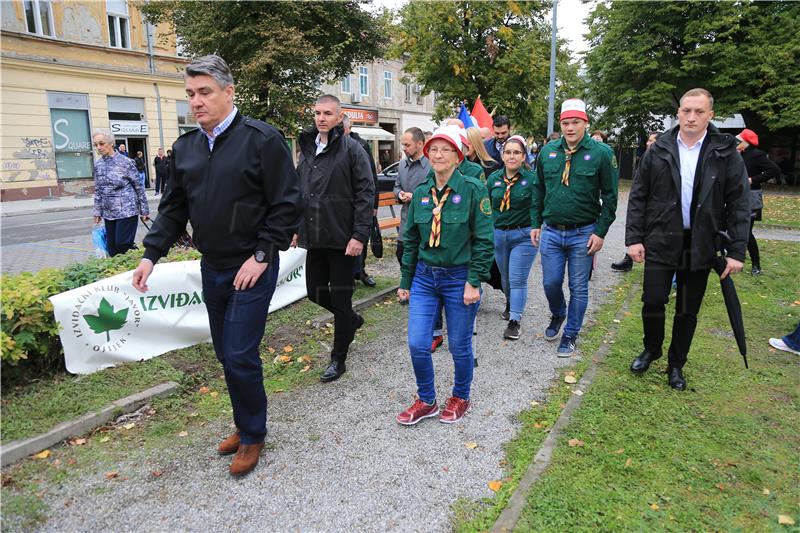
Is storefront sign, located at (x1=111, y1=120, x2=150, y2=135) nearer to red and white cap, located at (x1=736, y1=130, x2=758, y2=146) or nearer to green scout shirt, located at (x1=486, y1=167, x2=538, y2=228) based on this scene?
green scout shirt, located at (x1=486, y1=167, x2=538, y2=228)

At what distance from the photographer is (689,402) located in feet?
13.7

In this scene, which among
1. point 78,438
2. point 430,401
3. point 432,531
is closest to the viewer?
point 432,531

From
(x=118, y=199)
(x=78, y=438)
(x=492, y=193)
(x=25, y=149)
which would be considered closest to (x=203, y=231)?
(x=78, y=438)

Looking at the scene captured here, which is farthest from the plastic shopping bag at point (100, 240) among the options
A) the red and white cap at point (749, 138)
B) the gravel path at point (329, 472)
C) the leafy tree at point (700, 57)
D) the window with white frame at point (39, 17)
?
the leafy tree at point (700, 57)

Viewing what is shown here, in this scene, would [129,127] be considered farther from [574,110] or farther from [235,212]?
[235,212]

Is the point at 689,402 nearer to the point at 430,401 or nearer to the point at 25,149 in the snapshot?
the point at 430,401

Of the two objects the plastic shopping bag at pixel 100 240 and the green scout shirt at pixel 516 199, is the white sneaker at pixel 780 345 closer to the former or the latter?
the green scout shirt at pixel 516 199

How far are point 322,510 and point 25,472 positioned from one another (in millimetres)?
1860

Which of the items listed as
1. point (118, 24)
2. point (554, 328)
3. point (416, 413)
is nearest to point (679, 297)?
point (554, 328)

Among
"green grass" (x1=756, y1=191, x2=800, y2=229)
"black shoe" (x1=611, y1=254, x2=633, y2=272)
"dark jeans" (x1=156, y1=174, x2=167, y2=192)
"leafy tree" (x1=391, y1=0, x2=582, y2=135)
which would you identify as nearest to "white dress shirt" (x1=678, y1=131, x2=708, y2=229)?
"black shoe" (x1=611, y1=254, x2=633, y2=272)

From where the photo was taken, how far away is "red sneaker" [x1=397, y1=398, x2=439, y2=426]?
12.8ft

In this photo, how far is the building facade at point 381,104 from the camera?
35841mm

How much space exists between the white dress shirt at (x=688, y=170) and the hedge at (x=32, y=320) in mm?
4931

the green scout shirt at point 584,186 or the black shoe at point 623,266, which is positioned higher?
the green scout shirt at point 584,186
